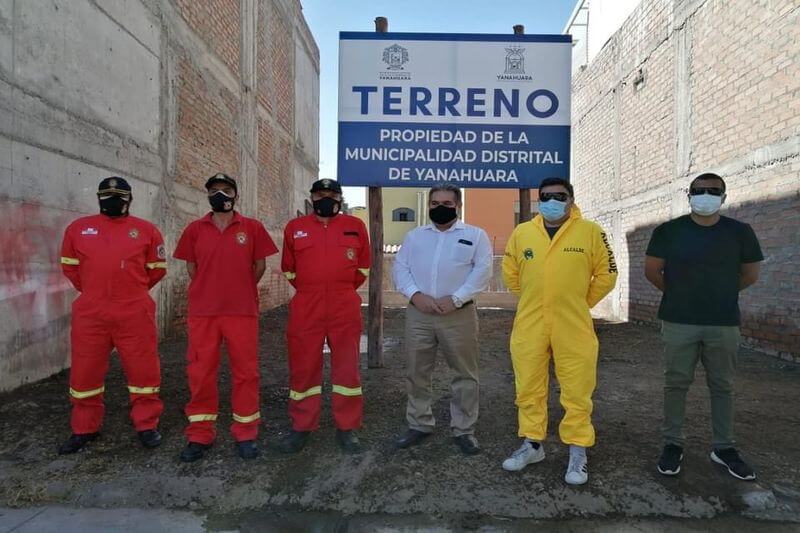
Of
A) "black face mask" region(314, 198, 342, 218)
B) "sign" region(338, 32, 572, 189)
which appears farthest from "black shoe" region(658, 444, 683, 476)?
"sign" region(338, 32, 572, 189)

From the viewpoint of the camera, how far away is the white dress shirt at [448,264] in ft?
11.8

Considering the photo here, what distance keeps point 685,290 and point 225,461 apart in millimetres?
3117

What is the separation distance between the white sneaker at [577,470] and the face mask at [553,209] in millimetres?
1466

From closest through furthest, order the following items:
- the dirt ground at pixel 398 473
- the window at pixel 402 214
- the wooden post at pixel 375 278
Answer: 1. the dirt ground at pixel 398 473
2. the wooden post at pixel 375 278
3. the window at pixel 402 214

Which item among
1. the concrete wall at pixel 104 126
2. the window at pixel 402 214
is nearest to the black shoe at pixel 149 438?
the concrete wall at pixel 104 126

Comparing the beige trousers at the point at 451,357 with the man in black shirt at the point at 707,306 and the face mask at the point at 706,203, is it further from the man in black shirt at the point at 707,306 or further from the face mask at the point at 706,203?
the face mask at the point at 706,203

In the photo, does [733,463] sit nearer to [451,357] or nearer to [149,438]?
[451,357]

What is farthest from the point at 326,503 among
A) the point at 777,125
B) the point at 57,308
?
the point at 777,125

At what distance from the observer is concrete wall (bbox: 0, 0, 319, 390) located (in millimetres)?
4496

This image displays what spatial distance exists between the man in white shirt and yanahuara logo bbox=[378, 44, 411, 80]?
240 cm

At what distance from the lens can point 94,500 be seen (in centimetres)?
298

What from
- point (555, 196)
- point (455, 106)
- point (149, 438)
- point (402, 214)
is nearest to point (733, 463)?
point (555, 196)

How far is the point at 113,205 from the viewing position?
11.9 feet

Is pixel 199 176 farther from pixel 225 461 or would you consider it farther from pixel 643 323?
pixel 643 323
